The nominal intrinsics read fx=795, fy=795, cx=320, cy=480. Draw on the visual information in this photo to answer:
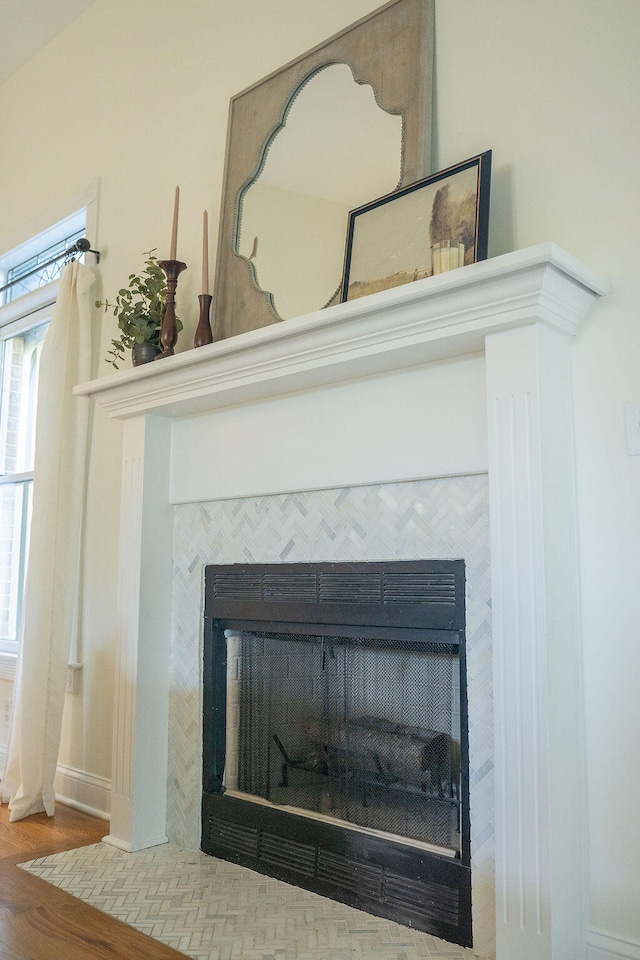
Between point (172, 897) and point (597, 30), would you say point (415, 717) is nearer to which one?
point (172, 897)

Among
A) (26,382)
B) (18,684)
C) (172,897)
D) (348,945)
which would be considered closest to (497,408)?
(348,945)

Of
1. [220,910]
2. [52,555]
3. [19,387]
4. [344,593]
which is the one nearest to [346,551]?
[344,593]

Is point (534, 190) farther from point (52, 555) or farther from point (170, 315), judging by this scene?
point (52, 555)

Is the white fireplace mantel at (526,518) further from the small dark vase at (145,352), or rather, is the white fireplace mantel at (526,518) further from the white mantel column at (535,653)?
the small dark vase at (145,352)

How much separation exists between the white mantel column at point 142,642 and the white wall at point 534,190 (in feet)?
1.14

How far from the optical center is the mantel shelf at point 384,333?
1656 millimetres

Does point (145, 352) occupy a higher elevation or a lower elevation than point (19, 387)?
lower

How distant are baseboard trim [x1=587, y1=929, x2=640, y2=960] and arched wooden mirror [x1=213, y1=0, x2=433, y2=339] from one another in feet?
5.50

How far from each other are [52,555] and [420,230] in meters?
1.88

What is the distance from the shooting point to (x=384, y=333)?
190cm

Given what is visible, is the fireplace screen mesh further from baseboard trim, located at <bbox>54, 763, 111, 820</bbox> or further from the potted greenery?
the potted greenery

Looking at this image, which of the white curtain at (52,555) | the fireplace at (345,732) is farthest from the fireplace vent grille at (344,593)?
the white curtain at (52,555)

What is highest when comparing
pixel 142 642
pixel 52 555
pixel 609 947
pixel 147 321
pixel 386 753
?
pixel 147 321

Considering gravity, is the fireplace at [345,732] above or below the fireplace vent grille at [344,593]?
below
